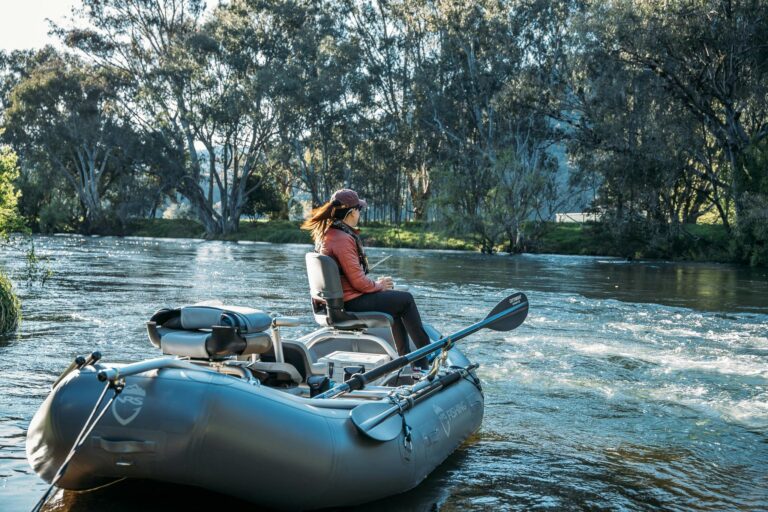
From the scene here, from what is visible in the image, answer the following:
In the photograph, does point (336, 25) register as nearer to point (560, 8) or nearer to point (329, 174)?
point (329, 174)

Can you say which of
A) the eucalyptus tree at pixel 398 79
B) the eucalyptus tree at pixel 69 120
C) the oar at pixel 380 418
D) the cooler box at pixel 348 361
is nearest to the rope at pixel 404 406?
the oar at pixel 380 418

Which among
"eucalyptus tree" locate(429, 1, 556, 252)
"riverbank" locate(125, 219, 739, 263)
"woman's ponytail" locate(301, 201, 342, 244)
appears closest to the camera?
"woman's ponytail" locate(301, 201, 342, 244)

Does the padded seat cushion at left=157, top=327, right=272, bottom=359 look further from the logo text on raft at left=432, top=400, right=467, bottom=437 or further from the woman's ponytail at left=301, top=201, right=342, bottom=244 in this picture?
the woman's ponytail at left=301, top=201, right=342, bottom=244

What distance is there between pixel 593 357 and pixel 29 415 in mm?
6780

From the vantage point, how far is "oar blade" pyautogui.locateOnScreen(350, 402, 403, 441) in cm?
459

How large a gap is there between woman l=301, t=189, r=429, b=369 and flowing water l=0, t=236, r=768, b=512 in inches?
20.4

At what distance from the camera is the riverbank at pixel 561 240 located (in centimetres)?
3453

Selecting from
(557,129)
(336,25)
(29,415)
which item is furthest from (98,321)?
(336,25)

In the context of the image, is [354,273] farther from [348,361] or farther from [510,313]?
[510,313]

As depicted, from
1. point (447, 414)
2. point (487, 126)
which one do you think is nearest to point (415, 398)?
point (447, 414)

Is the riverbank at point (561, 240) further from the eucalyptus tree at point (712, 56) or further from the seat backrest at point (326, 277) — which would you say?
the seat backrest at point (326, 277)

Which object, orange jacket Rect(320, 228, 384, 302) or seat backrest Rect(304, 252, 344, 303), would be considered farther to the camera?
orange jacket Rect(320, 228, 384, 302)

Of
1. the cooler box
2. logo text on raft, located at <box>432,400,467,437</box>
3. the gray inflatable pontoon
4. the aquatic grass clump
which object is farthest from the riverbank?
the gray inflatable pontoon

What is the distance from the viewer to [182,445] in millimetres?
4043
